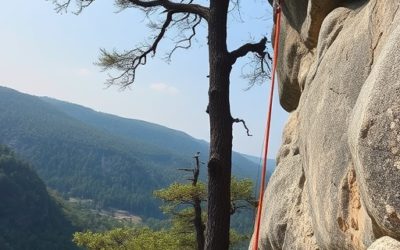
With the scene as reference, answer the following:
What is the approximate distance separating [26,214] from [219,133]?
102m

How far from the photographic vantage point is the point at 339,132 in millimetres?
3684

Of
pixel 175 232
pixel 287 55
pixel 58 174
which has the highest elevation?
pixel 287 55

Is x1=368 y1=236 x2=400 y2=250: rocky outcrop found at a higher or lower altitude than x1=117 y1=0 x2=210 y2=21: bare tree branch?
lower

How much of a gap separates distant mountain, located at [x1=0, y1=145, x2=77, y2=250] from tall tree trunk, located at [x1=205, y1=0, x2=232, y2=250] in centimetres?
8601

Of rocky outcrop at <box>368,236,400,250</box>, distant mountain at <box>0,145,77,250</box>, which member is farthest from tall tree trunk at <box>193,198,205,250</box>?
distant mountain at <box>0,145,77,250</box>

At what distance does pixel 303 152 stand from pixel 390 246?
2248mm

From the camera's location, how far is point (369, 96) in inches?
103

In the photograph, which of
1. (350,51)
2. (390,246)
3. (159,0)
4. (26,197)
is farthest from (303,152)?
(26,197)

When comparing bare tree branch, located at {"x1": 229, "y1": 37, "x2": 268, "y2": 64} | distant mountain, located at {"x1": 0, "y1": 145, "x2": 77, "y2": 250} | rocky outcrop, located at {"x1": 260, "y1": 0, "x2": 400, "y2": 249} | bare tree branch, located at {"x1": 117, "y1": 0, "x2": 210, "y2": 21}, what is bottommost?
distant mountain, located at {"x1": 0, "y1": 145, "x2": 77, "y2": 250}

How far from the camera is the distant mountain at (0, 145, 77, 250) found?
9275 cm

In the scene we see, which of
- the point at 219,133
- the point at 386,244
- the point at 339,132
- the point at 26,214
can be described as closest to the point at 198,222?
the point at 219,133

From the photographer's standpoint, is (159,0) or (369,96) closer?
(369,96)

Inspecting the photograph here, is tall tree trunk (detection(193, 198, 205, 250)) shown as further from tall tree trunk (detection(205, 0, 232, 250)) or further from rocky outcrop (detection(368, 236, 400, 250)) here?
rocky outcrop (detection(368, 236, 400, 250))

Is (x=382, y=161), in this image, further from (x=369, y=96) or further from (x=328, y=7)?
(x=328, y=7)
